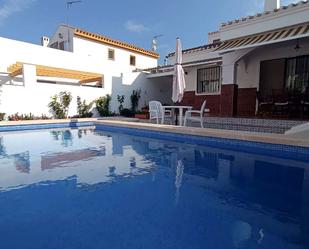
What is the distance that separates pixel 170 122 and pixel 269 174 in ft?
28.6

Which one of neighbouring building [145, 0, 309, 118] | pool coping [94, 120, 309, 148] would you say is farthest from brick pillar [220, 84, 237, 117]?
pool coping [94, 120, 309, 148]

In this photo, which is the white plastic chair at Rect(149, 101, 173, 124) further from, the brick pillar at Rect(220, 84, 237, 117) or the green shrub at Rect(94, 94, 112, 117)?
the green shrub at Rect(94, 94, 112, 117)

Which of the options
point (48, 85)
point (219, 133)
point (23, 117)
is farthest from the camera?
point (48, 85)

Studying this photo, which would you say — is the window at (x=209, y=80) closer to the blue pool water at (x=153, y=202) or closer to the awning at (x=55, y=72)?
the awning at (x=55, y=72)

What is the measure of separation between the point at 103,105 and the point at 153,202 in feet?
57.4

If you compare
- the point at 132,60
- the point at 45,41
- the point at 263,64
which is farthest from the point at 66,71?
the point at 263,64

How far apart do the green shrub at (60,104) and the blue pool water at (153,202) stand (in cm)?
1108

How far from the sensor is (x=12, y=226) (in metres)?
3.33

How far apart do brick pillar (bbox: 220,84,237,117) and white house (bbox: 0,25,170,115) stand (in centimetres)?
1127

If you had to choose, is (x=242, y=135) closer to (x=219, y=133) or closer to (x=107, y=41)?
A: (x=219, y=133)

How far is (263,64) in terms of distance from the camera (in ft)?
47.5

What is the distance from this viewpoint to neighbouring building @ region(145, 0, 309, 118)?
1048cm

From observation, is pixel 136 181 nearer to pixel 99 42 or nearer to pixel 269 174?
pixel 269 174

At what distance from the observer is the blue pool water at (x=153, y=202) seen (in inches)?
120
